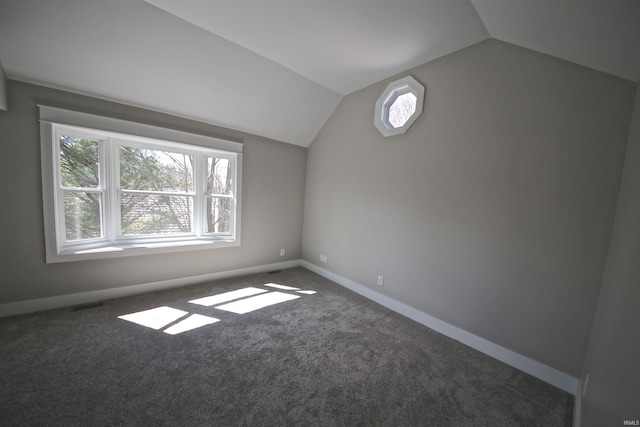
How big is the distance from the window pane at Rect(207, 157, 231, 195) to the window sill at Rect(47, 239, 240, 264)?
0.78 meters

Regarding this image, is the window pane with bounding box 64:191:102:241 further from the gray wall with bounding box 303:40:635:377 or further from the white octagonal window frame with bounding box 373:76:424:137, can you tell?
the white octagonal window frame with bounding box 373:76:424:137

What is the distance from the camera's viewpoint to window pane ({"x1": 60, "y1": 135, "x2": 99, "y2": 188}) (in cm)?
245

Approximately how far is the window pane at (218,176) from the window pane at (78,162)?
1210 mm

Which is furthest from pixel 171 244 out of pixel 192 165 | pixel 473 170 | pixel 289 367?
pixel 473 170

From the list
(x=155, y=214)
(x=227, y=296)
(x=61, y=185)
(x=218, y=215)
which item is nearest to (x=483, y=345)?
(x=227, y=296)

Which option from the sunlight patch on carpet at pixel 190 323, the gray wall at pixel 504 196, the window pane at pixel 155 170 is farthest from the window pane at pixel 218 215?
the gray wall at pixel 504 196

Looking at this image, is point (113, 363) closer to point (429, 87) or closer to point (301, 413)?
point (301, 413)

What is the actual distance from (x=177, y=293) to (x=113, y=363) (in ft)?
4.00

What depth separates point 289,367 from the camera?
1.82 m

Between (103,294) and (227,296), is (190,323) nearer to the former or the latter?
(227,296)

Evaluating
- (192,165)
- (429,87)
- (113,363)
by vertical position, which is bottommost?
(113,363)

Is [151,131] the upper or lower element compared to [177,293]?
upper

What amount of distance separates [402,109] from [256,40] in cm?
185

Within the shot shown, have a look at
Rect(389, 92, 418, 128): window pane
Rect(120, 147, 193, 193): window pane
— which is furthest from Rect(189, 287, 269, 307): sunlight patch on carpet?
Rect(389, 92, 418, 128): window pane
